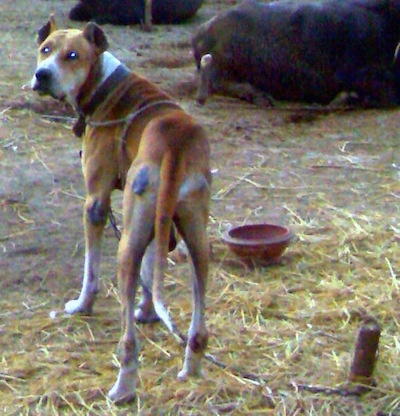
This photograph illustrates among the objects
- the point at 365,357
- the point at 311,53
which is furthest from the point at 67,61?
the point at 311,53

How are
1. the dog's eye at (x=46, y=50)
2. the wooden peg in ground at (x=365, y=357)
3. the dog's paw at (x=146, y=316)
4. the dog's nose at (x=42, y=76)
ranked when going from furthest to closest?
1. the dog's paw at (x=146, y=316)
2. the dog's eye at (x=46, y=50)
3. the dog's nose at (x=42, y=76)
4. the wooden peg in ground at (x=365, y=357)

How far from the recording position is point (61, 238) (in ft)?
20.6

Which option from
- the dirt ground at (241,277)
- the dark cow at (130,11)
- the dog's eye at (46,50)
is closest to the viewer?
the dirt ground at (241,277)

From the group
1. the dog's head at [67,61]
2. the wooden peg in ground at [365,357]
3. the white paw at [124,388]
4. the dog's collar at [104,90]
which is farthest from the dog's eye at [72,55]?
the wooden peg in ground at [365,357]

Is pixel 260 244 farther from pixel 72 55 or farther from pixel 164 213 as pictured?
pixel 164 213

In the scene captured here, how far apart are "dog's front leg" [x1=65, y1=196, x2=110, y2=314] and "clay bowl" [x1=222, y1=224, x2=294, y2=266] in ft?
3.56

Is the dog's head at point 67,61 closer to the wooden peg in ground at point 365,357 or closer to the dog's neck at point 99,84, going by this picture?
the dog's neck at point 99,84

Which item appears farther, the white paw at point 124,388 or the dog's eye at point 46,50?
the dog's eye at point 46,50

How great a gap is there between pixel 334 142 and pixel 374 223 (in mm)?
2349

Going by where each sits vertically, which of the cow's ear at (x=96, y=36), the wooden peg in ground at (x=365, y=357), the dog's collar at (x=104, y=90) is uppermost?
the cow's ear at (x=96, y=36)

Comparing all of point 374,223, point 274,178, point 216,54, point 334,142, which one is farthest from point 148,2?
point 374,223

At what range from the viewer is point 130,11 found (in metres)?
14.7

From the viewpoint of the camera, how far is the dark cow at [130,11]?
14.7 m

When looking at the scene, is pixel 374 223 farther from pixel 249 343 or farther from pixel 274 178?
pixel 249 343
